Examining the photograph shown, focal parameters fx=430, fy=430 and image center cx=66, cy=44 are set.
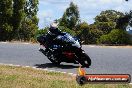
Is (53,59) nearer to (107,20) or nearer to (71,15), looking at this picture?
(71,15)

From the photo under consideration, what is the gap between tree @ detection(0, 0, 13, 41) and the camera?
117 feet

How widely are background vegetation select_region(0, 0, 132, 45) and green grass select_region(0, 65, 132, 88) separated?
14.1 meters

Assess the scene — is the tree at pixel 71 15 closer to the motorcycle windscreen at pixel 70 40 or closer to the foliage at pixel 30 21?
the foliage at pixel 30 21

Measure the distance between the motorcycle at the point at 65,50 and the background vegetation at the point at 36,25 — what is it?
447 inches

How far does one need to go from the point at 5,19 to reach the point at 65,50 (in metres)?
23.2

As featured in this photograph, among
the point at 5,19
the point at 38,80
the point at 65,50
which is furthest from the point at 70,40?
the point at 5,19

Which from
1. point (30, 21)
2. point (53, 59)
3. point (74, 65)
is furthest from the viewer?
point (30, 21)

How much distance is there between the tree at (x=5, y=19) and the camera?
35.5 m

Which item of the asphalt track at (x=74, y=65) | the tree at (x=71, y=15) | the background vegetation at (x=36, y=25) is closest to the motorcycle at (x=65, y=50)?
the asphalt track at (x=74, y=65)

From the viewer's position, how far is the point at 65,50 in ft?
46.2

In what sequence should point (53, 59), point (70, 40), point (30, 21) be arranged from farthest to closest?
point (30, 21) → point (53, 59) → point (70, 40)

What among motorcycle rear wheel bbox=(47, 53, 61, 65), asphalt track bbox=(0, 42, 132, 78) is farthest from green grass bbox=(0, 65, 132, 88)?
motorcycle rear wheel bbox=(47, 53, 61, 65)

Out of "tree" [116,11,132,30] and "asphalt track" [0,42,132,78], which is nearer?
"asphalt track" [0,42,132,78]

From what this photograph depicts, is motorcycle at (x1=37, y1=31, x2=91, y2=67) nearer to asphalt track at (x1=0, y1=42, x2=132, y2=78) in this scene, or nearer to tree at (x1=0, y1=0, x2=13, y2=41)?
asphalt track at (x1=0, y1=42, x2=132, y2=78)
